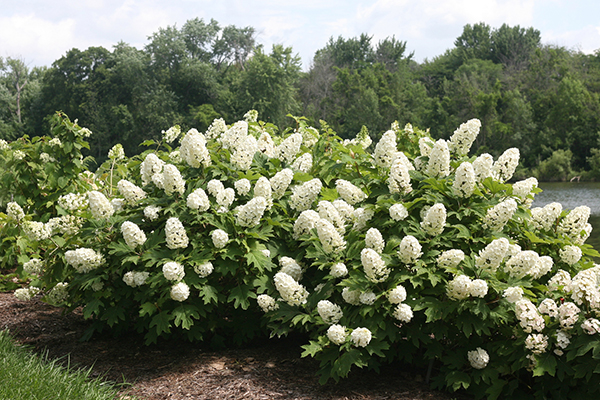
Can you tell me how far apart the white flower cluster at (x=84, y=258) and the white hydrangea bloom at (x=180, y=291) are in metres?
0.87

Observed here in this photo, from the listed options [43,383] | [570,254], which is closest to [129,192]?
[43,383]

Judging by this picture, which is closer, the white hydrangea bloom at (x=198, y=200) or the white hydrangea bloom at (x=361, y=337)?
the white hydrangea bloom at (x=361, y=337)

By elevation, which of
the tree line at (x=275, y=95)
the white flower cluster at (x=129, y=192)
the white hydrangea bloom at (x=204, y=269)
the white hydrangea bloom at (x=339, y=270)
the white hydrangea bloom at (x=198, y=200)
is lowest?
the white hydrangea bloom at (x=339, y=270)

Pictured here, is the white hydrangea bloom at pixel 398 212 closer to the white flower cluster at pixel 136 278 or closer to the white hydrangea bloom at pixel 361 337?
the white hydrangea bloom at pixel 361 337

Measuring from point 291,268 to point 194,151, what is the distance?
1.42 m

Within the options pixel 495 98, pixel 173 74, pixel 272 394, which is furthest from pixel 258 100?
pixel 272 394

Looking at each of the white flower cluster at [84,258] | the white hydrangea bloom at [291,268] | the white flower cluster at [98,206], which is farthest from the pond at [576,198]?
the white flower cluster at [84,258]

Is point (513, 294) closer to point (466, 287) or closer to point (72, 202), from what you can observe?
point (466, 287)

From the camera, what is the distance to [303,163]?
5.52 meters

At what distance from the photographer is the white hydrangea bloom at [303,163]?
551 cm

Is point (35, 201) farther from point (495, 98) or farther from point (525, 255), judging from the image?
point (495, 98)

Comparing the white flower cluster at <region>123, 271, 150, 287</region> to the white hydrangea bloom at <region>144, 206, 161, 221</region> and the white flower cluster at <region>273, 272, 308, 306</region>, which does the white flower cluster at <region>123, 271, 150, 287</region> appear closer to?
the white hydrangea bloom at <region>144, 206, 161, 221</region>

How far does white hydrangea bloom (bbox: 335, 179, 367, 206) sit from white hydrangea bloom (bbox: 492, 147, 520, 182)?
1.26 m

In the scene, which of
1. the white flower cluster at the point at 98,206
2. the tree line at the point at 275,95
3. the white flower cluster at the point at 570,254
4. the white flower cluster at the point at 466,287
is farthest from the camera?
the tree line at the point at 275,95
